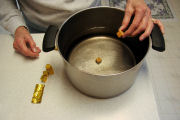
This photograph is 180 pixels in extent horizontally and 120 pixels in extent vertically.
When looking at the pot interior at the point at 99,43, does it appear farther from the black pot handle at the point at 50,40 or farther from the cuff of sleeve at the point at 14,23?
the cuff of sleeve at the point at 14,23

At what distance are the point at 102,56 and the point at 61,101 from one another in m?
0.17

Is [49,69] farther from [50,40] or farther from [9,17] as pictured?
[9,17]

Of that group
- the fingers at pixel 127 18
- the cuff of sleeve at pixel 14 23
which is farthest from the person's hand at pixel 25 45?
the fingers at pixel 127 18

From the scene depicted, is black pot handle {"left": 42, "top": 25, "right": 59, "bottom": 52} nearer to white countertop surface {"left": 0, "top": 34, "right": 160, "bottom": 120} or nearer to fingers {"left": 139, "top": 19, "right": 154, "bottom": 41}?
white countertop surface {"left": 0, "top": 34, "right": 160, "bottom": 120}

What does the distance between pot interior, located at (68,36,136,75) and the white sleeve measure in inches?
7.7

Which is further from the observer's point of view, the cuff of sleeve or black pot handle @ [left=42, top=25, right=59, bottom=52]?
the cuff of sleeve

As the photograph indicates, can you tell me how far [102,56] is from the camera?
1.53 ft

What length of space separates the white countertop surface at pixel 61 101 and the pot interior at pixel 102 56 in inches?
2.0

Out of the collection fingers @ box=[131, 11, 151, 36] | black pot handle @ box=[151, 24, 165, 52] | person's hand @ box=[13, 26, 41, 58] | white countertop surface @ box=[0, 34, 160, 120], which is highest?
fingers @ box=[131, 11, 151, 36]

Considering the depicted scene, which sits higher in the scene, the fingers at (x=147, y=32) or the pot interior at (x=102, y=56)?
the fingers at (x=147, y=32)

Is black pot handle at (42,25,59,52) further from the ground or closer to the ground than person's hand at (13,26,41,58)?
further from the ground

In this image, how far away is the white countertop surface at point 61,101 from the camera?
14.6 inches

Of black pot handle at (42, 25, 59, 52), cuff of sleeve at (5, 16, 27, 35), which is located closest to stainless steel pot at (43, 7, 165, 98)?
black pot handle at (42, 25, 59, 52)

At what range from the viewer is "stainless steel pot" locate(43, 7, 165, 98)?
1.22ft
